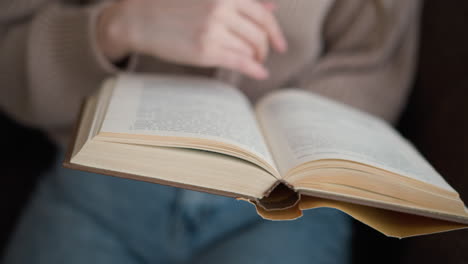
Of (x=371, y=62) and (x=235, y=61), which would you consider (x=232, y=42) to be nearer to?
(x=235, y=61)

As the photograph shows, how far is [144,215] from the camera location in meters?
0.69

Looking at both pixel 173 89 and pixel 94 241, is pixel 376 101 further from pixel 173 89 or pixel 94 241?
pixel 94 241

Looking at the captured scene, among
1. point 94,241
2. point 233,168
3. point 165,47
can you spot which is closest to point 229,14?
point 165,47

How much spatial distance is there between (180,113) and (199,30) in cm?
19

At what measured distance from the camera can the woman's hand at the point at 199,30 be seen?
608 millimetres

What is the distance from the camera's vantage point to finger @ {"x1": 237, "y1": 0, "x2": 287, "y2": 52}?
2.04ft

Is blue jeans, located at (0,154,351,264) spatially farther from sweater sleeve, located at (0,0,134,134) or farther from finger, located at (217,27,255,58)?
finger, located at (217,27,255,58)

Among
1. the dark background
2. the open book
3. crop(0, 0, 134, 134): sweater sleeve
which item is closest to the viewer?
the open book

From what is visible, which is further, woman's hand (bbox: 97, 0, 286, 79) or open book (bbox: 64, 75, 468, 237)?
woman's hand (bbox: 97, 0, 286, 79)

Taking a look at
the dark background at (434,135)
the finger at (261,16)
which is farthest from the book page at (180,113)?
the dark background at (434,135)

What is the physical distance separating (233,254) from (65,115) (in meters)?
0.41

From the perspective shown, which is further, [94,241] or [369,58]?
[369,58]

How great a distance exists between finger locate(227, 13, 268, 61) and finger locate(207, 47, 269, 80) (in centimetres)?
3

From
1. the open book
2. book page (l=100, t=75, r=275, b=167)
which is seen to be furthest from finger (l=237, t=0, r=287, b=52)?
the open book
